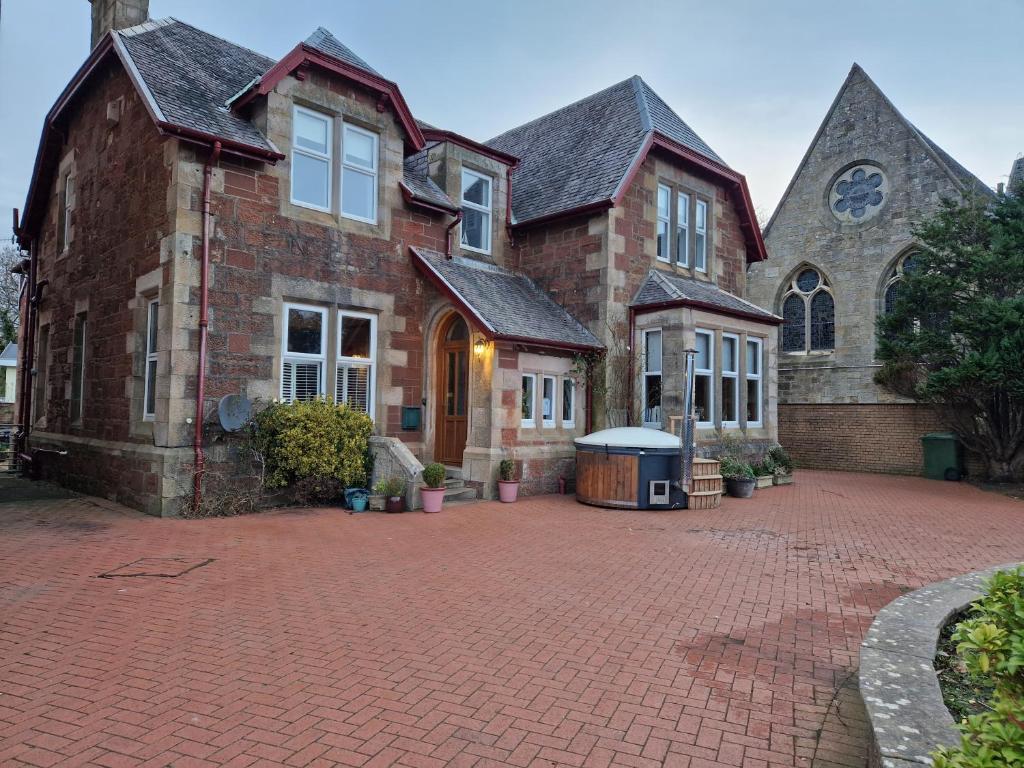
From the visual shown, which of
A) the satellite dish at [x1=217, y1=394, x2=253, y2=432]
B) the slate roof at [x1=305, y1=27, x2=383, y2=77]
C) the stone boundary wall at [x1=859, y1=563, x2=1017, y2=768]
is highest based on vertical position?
the slate roof at [x1=305, y1=27, x2=383, y2=77]

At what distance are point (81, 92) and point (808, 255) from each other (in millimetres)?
21442

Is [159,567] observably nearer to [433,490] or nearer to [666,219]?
[433,490]

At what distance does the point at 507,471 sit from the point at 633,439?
2413 mm

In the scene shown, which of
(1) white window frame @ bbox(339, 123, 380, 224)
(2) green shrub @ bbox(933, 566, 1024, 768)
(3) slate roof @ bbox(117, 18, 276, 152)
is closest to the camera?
(2) green shrub @ bbox(933, 566, 1024, 768)

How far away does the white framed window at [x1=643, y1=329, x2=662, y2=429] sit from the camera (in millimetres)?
14547

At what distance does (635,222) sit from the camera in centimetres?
1510

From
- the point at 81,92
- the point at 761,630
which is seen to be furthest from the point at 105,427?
the point at 761,630

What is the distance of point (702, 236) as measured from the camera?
17.2 m

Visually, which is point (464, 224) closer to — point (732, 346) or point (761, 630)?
point (732, 346)

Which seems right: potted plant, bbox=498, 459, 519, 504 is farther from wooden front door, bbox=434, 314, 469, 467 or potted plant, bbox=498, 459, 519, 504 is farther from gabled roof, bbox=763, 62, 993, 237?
gabled roof, bbox=763, 62, 993, 237

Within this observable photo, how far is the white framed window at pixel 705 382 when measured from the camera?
14711 mm

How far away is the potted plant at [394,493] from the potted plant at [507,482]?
1928mm

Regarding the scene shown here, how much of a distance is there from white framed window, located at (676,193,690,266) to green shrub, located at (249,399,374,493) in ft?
Answer: 31.7

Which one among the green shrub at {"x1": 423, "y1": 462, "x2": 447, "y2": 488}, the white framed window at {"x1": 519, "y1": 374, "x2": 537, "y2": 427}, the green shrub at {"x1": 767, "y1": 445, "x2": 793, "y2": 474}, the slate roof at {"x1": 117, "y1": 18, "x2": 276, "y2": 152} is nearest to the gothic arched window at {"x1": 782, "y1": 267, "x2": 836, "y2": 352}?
the green shrub at {"x1": 767, "y1": 445, "x2": 793, "y2": 474}
